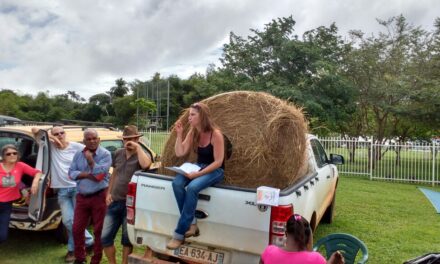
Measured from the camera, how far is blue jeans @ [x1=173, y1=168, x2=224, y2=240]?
137 inches

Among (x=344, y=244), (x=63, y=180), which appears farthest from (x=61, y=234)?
(x=344, y=244)

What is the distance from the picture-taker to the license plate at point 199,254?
141 inches

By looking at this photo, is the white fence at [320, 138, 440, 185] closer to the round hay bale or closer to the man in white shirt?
the round hay bale

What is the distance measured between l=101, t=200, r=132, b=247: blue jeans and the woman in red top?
3.05 feet

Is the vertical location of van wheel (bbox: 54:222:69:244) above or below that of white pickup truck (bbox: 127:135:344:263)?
below

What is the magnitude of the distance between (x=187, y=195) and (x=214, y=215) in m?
0.31

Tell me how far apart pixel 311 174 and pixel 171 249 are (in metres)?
1.96

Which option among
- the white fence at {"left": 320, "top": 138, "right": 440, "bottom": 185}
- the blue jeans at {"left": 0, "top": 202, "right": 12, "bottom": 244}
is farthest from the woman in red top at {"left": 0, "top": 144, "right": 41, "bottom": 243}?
the white fence at {"left": 320, "top": 138, "right": 440, "bottom": 185}

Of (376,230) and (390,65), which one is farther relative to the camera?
(390,65)

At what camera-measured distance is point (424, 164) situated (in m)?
14.3

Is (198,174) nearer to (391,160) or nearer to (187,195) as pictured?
(187,195)

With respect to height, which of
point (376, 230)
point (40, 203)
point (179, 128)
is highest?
point (179, 128)

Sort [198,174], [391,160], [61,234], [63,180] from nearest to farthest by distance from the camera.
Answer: [198,174]
[63,180]
[61,234]
[391,160]

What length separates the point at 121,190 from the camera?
4.42 metres
